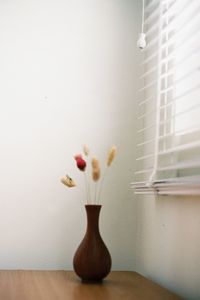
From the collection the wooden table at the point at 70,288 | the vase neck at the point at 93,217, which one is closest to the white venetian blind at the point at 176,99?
the vase neck at the point at 93,217

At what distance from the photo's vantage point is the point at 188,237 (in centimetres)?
129

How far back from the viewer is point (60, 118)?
1.79m

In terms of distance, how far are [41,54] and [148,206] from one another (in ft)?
2.34

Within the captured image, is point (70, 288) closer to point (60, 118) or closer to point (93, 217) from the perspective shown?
point (93, 217)

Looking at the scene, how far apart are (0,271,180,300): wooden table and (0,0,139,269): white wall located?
0.54 feet

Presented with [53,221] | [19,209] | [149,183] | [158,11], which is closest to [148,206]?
[149,183]

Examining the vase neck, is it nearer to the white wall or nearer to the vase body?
the vase body

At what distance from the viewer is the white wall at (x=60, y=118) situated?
1.73 m

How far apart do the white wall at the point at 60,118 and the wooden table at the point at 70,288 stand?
163mm

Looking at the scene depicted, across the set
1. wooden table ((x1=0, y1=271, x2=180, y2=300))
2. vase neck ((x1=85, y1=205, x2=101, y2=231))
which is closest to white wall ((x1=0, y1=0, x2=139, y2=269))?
wooden table ((x1=0, y1=271, x2=180, y2=300))

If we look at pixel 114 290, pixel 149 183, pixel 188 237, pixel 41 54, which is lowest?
pixel 114 290

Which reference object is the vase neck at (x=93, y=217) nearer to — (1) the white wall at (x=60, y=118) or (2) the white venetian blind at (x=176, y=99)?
(2) the white venetian blind at (x=176, y=99)

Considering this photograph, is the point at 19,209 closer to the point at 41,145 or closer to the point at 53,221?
the point at 53,221

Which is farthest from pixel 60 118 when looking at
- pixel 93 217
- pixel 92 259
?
pixel 92 259
